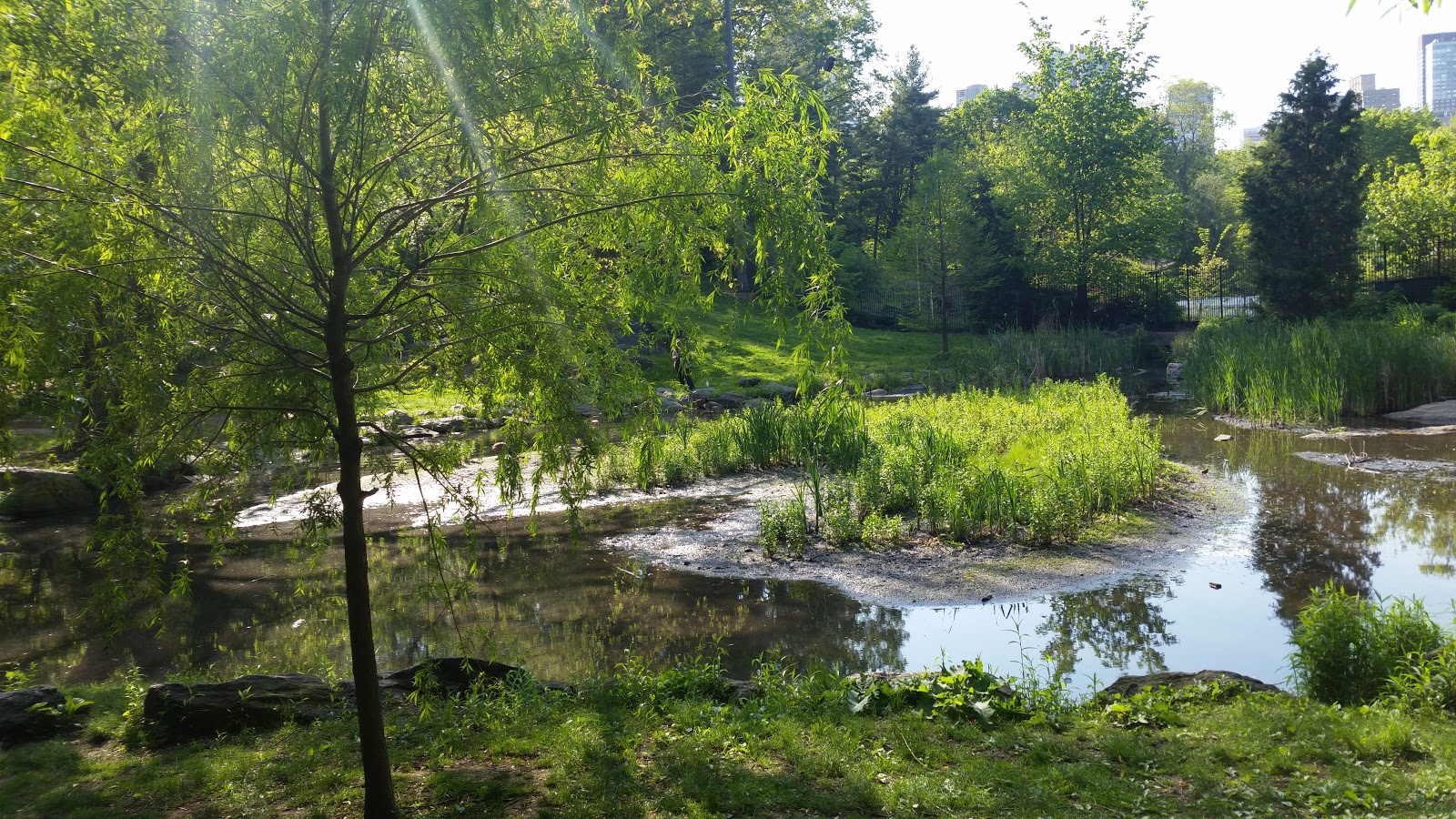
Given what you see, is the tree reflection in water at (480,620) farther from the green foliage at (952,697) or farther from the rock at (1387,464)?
Result: the rock at (1387,464)

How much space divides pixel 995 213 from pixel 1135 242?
5.25 meters

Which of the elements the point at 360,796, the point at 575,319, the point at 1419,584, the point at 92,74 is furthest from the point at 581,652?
the point at 1419,584

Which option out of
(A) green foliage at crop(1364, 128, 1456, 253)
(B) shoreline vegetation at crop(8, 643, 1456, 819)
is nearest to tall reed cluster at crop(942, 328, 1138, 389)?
(A) green foliage at crop(1364, 128, 1456, 253)

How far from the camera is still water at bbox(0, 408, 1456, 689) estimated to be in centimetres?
778

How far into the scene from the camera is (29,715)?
18.7 feet

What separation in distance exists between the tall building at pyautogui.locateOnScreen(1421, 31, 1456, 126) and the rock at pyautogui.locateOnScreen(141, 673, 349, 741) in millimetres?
121005

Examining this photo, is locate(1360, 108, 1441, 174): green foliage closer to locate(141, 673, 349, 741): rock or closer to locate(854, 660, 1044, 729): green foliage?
locate(854, 660, 1044, 729): green foliage

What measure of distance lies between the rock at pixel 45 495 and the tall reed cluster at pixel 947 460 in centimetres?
889

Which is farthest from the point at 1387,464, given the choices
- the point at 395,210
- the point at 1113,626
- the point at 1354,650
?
the point at 395,210

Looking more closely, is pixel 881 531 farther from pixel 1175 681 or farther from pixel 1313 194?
pixel 1313 194

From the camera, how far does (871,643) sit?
8.08 metres

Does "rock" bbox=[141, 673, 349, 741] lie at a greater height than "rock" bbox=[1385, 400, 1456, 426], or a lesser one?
lesser

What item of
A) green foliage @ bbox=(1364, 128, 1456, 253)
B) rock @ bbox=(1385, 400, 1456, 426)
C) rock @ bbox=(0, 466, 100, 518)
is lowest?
rock @ bbox=(1385, 400, 1456, 426)

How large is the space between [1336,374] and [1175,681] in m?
15.7
